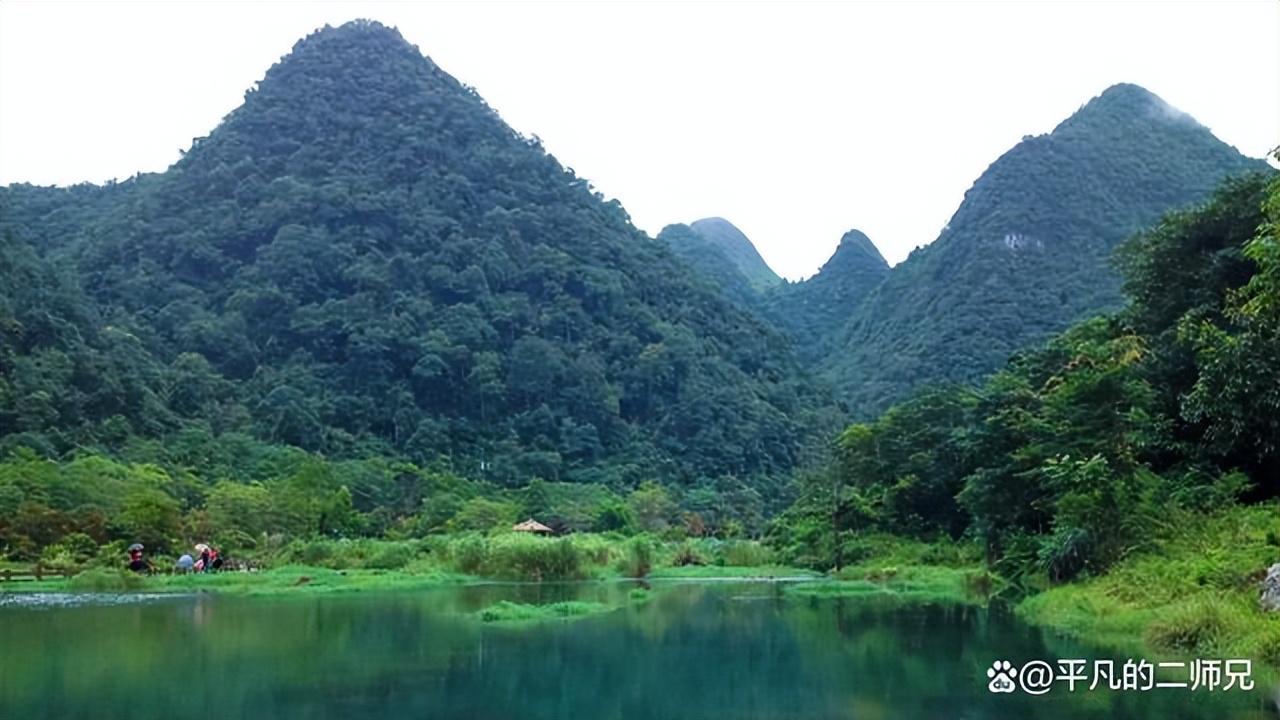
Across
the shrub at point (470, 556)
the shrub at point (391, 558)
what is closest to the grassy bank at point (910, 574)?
the shrub at point (470, 556)

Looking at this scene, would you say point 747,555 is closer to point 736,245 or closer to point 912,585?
point 912,585

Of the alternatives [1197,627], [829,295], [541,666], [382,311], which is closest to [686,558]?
[541,666]

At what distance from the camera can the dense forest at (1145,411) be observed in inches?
703

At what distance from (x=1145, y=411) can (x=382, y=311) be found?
172ft

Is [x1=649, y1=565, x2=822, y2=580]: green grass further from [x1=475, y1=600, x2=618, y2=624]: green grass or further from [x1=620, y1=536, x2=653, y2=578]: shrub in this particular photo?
[x1=475, y1=600, x2=618, y2=624]: green grass

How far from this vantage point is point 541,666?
14.1 m

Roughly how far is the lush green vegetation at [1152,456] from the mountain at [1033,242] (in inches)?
1678

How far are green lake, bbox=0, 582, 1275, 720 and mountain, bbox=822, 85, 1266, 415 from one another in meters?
53.4

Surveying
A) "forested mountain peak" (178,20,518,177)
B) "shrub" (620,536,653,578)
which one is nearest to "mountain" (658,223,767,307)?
"forested mountain peak" (178,20,518,177)

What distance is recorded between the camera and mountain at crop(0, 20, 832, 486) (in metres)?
54.2

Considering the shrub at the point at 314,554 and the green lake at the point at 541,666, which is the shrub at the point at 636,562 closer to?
the shrub at the point at 314,554

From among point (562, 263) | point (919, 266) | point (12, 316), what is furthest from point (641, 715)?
point (919, 266)

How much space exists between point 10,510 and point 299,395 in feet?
87.7

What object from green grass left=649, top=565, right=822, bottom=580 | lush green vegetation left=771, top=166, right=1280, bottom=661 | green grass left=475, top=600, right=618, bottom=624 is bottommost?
green grass left=649, top=565, right=822, bottom=580
